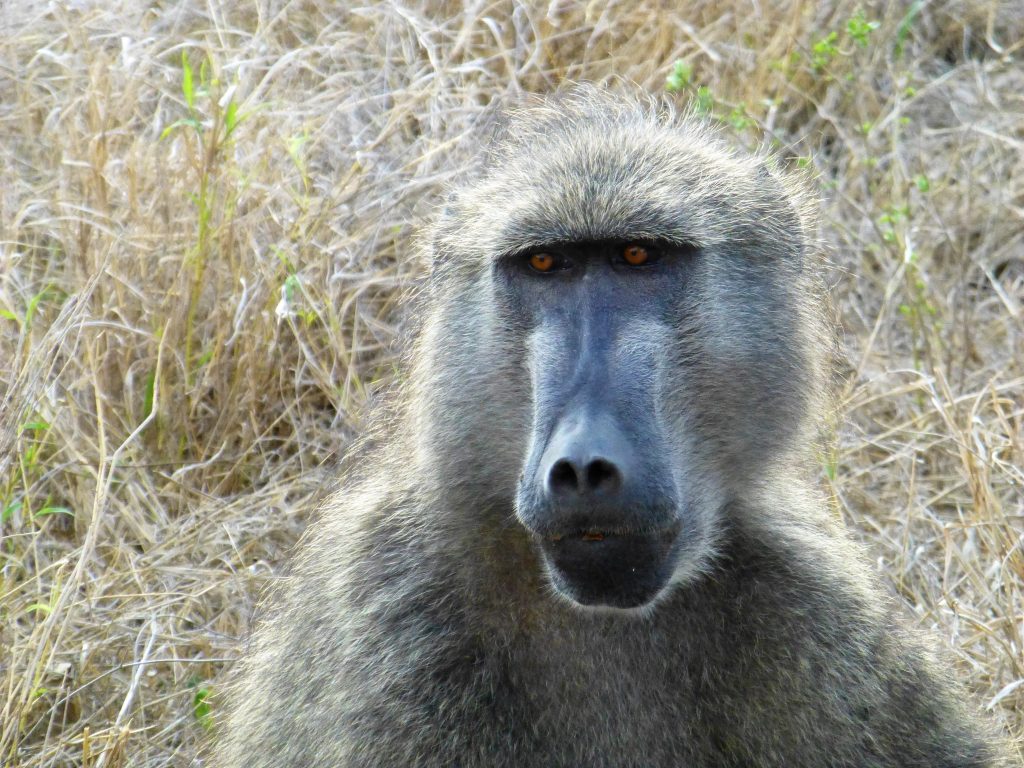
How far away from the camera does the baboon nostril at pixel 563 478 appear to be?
1946 millimetres

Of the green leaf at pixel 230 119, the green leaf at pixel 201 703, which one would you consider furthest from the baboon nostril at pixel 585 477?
the green leaf at pixel 230 119

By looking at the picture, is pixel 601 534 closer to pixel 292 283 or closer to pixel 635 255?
pixel 635 255

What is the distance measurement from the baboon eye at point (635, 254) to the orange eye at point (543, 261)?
0.12 metres

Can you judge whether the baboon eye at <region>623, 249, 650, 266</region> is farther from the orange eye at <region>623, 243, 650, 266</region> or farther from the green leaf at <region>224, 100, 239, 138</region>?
the green leaf at <region>224, 100, 239, 138</region>

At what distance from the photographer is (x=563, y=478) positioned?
6.41ft

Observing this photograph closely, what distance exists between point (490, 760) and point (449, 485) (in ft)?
1.48

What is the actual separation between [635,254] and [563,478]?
50cm

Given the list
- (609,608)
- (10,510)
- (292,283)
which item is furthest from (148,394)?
(609,608)

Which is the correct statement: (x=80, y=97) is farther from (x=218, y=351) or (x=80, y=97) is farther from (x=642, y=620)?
(x=642, y=620)

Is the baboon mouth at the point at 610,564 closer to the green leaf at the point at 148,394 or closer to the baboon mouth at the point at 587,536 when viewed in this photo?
the baboon mouth at the point at 587,536

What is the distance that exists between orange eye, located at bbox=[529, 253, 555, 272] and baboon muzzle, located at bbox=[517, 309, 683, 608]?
0.21 meters

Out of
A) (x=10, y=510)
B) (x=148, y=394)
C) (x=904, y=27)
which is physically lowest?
(x=148, y=394)

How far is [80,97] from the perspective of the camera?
4340 millimetres

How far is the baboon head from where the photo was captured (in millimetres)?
2082
